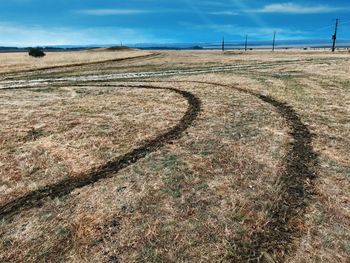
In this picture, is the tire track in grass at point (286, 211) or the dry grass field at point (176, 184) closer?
the tire track in grass at point (286, 211)

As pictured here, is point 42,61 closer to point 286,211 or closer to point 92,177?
point 92,177

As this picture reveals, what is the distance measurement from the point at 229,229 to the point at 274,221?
3.42ft

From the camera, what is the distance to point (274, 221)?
750 cm

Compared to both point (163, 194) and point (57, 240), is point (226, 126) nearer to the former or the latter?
point (163, 194)

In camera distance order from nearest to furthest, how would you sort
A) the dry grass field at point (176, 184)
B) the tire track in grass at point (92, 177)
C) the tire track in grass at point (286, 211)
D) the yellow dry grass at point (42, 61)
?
the tire track in grass at point (286, 211) < the dry grass field at point (176, 184) < the tire track in grass at point (92, 177) < the yellow dry grass at point (42, 61)

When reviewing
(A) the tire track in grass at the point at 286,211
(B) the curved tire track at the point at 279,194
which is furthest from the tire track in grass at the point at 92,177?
(A) the tire track in grass at the point at 286,211

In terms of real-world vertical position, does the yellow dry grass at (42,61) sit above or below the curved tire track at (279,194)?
below

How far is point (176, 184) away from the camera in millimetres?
9359

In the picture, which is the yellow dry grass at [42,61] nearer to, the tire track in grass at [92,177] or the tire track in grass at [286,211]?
the tire track in grass at [92,177]

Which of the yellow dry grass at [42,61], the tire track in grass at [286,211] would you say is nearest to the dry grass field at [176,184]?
the tire track in grass at [286,211]

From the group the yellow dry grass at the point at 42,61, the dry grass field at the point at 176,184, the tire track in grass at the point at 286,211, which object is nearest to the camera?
the tire track in grass at the point at 286,211

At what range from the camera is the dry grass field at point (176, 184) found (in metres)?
6.79

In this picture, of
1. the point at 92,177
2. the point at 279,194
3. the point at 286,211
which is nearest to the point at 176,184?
the point at 92,177

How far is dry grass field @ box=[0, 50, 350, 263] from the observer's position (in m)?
6.79
